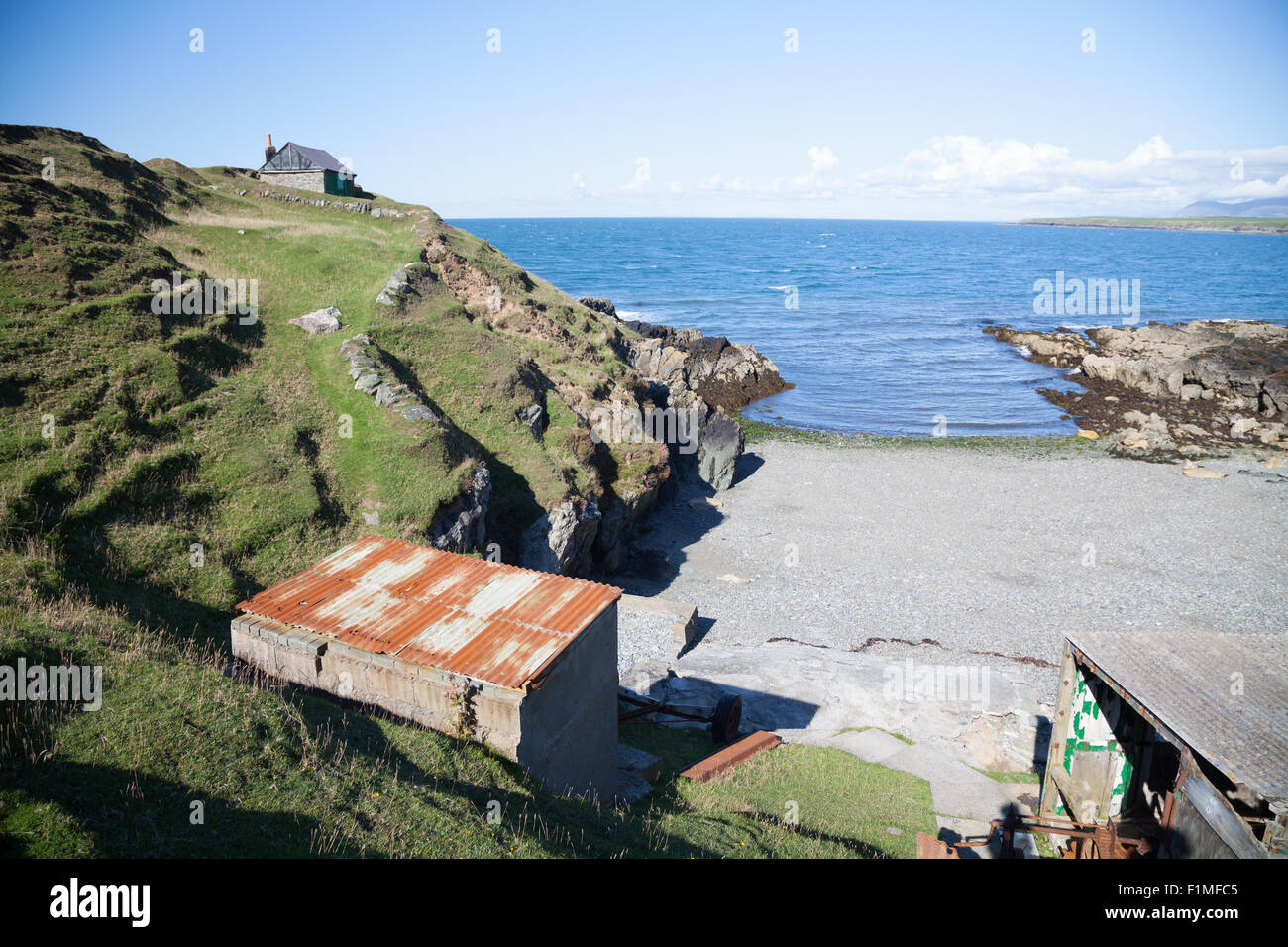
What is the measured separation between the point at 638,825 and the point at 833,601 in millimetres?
17256

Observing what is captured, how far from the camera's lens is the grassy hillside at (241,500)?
8.63 meters

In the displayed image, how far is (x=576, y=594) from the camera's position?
13.2 meters

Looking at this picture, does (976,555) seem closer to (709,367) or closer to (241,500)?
(241,500)

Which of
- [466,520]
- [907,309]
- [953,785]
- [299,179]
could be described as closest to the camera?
[953,785]

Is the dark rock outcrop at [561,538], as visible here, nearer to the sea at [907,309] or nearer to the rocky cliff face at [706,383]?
the rocky cliff face at [706,383]

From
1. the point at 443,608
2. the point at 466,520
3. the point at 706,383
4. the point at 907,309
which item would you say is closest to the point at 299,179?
the point at 706,383

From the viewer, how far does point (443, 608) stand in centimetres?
1276

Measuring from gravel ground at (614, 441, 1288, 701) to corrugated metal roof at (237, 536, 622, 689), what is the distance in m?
10.2

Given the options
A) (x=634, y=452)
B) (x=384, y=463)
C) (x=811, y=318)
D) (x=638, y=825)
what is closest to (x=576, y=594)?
(x=638, y=825)

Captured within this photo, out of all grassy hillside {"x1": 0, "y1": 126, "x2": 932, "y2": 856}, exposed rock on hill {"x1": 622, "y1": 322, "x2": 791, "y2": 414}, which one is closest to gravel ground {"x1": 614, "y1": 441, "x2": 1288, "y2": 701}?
grassy hillside {"x1": 0, "y1": 126, "x2": 932, "y2": 856}

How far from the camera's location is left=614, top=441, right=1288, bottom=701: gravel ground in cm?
2486

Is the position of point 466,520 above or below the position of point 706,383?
below

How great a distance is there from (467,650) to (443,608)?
1.40 m
